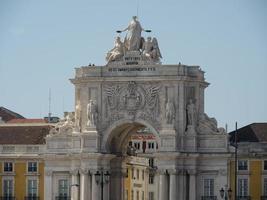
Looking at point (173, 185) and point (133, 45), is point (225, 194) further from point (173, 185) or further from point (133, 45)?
point (133, 45)

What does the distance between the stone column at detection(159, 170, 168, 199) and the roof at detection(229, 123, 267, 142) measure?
27.0ft

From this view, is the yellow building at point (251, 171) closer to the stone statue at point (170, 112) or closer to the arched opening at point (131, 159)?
the stone statue at point (170, 112)

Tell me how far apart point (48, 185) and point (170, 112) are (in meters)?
11.7

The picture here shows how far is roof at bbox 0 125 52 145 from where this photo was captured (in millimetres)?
153750

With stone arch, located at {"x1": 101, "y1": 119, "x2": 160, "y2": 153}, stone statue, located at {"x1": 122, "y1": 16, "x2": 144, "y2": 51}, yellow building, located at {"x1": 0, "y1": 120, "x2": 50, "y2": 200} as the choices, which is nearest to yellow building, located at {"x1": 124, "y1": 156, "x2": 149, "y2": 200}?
stone arch, located at {"x1": 101, "y1": 119, "x2": 160, "y2": 153}

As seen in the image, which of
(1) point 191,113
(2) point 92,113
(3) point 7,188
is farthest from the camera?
(3) point 7,188

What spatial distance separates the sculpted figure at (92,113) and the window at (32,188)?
730cm

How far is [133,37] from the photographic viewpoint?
148625 mm

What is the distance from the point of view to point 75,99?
150m

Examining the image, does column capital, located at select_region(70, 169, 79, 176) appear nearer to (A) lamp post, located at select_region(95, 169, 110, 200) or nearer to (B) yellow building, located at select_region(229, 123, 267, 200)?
(A) lamp post, located at select_region(95, 169, 110, 200)

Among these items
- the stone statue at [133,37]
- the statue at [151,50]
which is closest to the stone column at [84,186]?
the statue at [151,50]

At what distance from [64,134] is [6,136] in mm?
6963

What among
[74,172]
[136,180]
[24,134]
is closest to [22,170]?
[24,134]

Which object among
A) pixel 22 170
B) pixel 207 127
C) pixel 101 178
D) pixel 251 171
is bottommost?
pixel 101 178
